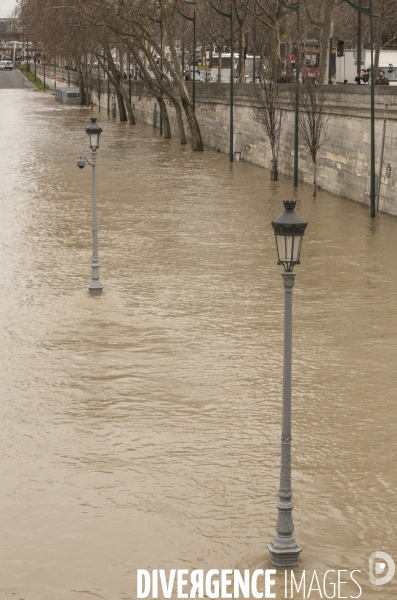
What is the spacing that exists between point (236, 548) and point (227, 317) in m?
9.39

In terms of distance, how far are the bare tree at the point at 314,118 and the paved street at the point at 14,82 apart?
85852 mm

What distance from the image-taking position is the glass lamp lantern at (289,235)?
9641mm

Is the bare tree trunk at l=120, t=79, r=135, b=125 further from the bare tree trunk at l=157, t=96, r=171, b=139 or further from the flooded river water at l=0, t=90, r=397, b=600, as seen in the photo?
the flooded river water at l=0, t=90, r=397, b=600

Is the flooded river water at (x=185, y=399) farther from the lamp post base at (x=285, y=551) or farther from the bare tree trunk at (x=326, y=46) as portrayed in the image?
the bare tree trunk at (x=326, y=46)

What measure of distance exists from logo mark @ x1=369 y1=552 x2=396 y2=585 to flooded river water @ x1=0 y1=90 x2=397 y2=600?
0.08 meters

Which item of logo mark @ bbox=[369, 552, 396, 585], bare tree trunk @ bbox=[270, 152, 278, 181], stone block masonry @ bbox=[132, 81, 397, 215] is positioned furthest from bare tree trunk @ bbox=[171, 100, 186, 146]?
logo mark @ bbox=[369, 552, 396, 585]

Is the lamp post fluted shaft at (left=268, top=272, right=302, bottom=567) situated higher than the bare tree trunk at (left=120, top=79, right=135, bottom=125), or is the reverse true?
the bare tree trunk at (left=120, top=79, right=135, bottom=125)

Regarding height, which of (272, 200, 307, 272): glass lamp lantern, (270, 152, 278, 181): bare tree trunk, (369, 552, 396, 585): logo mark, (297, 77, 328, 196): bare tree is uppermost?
(297, 77, 328, 196): bare tree

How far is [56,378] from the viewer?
16.5 meters

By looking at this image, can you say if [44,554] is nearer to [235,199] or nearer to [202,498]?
[202,498]

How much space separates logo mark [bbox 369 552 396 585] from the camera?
10391mm

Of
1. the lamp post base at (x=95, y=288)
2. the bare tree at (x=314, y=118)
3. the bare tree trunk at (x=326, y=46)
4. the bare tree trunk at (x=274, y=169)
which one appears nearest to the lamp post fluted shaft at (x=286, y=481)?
the lamp post base at (x=95, y=288)

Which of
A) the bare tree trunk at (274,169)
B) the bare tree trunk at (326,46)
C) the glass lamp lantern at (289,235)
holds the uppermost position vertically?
the bare tree trunk at (326,46)

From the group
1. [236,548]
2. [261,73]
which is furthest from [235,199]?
[236,548]
